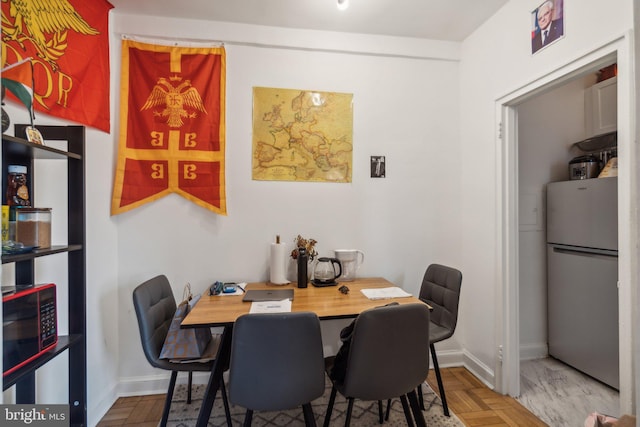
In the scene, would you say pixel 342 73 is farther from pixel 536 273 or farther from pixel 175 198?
pixel 536 273

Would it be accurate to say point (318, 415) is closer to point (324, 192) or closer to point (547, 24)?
point (324, 192)

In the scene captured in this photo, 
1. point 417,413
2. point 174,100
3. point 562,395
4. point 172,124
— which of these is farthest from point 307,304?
point 562,395

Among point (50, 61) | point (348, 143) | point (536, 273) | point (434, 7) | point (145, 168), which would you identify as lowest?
point (536, 273)

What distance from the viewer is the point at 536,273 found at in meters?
2.78

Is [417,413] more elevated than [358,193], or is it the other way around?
[358,193]

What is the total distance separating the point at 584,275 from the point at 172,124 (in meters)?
3.45

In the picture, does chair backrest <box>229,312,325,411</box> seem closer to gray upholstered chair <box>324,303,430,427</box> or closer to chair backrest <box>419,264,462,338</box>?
gray upholstered chair <box>324,303,430,427</box>

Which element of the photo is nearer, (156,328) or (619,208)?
(619,208)

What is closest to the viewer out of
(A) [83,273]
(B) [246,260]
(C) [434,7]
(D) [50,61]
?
(A) [83,273]

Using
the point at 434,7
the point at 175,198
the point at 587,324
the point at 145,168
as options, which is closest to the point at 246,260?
the point at 175,198

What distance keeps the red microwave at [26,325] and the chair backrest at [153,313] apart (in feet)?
1.26

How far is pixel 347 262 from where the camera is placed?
2377mm

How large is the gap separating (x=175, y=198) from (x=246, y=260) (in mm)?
716

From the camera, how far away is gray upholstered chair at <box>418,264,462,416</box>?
6.56 feet
